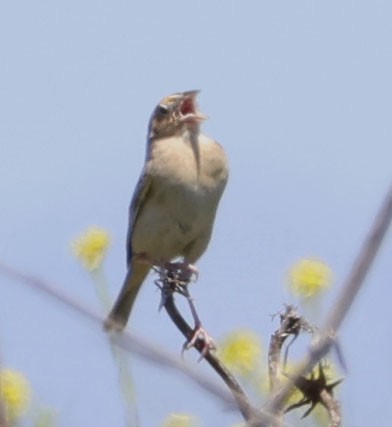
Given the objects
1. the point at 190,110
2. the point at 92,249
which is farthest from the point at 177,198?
the point at 92,249

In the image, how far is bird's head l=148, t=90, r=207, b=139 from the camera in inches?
289

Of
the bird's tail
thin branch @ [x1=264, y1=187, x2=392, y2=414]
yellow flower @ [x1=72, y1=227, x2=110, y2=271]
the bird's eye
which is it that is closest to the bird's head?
the bird's eye

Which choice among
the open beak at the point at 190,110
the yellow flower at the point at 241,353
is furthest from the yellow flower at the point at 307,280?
the open beak at the point at 190,110

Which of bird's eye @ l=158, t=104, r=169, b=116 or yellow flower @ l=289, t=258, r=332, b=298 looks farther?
bird's eye @ l=158, t=104, r=169, b=116

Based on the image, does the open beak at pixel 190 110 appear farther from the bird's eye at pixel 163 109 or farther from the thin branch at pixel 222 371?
the thin branch at pixel 222 371

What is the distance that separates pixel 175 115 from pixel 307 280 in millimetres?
4004

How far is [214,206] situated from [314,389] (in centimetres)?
465

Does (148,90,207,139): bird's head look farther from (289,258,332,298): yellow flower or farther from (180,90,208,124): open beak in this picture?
(289,258,332,298): yellow flower

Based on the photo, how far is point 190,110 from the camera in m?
7.45

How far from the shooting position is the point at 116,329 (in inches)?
77.8

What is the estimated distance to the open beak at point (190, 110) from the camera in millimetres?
7324

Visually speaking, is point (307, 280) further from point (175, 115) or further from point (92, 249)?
point (175, 115)

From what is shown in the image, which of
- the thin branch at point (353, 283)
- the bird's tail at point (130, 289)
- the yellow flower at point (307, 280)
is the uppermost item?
the thin branch at point (353, 283)

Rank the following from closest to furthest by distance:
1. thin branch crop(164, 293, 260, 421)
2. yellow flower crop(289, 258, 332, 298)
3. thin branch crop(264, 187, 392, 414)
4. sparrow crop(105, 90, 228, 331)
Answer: thin branch crop(264, 187, 392, 414)
thin branch crop(164, 293, 260, 421)
yellow flower crop(289, 258, 332, 298)
sparrow crop(105, 90, 228, 331)
